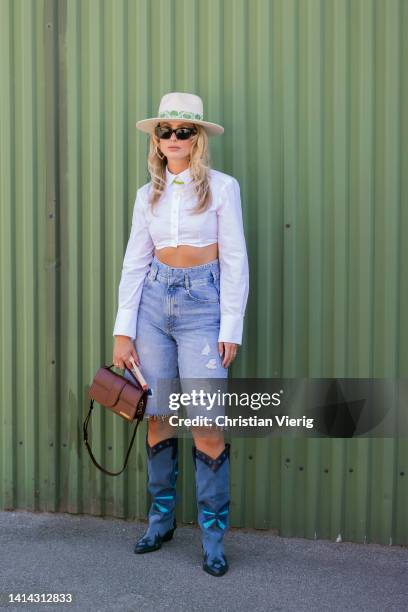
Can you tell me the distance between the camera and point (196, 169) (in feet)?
12.0

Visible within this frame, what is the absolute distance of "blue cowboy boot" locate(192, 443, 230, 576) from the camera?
368 centimetres

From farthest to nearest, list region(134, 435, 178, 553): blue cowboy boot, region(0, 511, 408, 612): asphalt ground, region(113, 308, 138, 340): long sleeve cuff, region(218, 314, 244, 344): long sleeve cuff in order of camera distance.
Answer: region(134, 435, 178, 553): blue cowboy boot, region(113, 308, 138, 340): long sleeve cuff, region(218, 314, 244, 344): long sleeve cuff, region(0, 511, 408, 612): asphalt ground

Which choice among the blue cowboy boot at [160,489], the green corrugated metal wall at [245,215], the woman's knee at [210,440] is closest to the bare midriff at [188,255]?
the green corrugated metal wall at [245,215]

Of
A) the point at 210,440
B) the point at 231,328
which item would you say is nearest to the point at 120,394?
the point at 210,440

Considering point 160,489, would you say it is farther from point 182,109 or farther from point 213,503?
point 182,109

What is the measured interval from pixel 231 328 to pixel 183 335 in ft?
0.79

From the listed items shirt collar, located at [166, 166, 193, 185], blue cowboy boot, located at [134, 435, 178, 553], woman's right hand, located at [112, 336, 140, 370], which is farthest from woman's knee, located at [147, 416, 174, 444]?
shirt collar, located at [166, 166, 193, 185]

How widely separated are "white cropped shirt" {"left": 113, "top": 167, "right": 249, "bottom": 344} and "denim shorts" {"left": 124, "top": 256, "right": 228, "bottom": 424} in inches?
2.1

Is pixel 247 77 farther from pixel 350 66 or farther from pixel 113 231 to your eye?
pixel 113 231

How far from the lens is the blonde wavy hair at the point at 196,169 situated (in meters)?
3.65

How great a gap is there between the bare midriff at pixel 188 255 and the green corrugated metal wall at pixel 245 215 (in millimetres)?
493

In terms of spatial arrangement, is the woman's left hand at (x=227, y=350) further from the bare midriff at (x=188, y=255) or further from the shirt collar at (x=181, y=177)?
the shirt collar at (x=181, y=177)

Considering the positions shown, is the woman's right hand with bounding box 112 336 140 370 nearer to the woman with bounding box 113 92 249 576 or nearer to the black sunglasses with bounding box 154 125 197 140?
the woman with bounding box 113 92 249 576

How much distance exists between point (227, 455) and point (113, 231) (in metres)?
1.39
